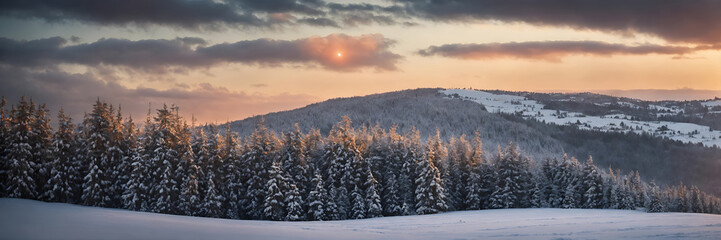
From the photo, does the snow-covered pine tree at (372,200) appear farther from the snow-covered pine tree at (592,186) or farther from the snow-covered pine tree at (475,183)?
the snow-covered pine tree at (592,186)

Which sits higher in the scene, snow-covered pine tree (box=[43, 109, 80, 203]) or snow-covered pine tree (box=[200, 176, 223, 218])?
snow-covered pine tree (box=[43, 109, 80, 203])

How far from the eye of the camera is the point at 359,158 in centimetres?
6956

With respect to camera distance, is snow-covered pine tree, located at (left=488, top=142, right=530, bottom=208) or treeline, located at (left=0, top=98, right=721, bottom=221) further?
snow-covered pine tree, located at (left=488, top=142, right=530, bottom=208)

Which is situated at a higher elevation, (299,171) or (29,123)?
(29,123)

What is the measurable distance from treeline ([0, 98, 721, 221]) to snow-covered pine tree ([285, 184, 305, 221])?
0.39 feet

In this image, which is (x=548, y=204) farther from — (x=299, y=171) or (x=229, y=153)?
(x=229, y=153)

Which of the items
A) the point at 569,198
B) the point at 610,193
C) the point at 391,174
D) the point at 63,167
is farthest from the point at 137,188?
the point at 610,193

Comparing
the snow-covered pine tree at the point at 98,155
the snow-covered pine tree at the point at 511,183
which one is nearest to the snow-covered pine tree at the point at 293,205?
the snow-covered pine tree at the point at 98,155

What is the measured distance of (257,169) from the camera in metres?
65.4

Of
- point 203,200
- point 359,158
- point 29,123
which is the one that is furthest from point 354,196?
point 29,123

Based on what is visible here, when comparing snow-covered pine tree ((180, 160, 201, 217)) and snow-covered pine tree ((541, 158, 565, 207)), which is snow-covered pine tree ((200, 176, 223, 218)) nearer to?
snow-covered pine tree ((180, 160, 201, 217))

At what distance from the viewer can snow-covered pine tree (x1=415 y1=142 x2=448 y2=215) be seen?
222ft

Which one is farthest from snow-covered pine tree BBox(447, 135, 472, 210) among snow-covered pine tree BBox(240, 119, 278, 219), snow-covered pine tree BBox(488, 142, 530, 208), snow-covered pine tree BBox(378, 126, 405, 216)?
snow-covered pine tree BBox(240, 119, 278, 219)

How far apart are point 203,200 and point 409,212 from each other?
24968 millimetres
